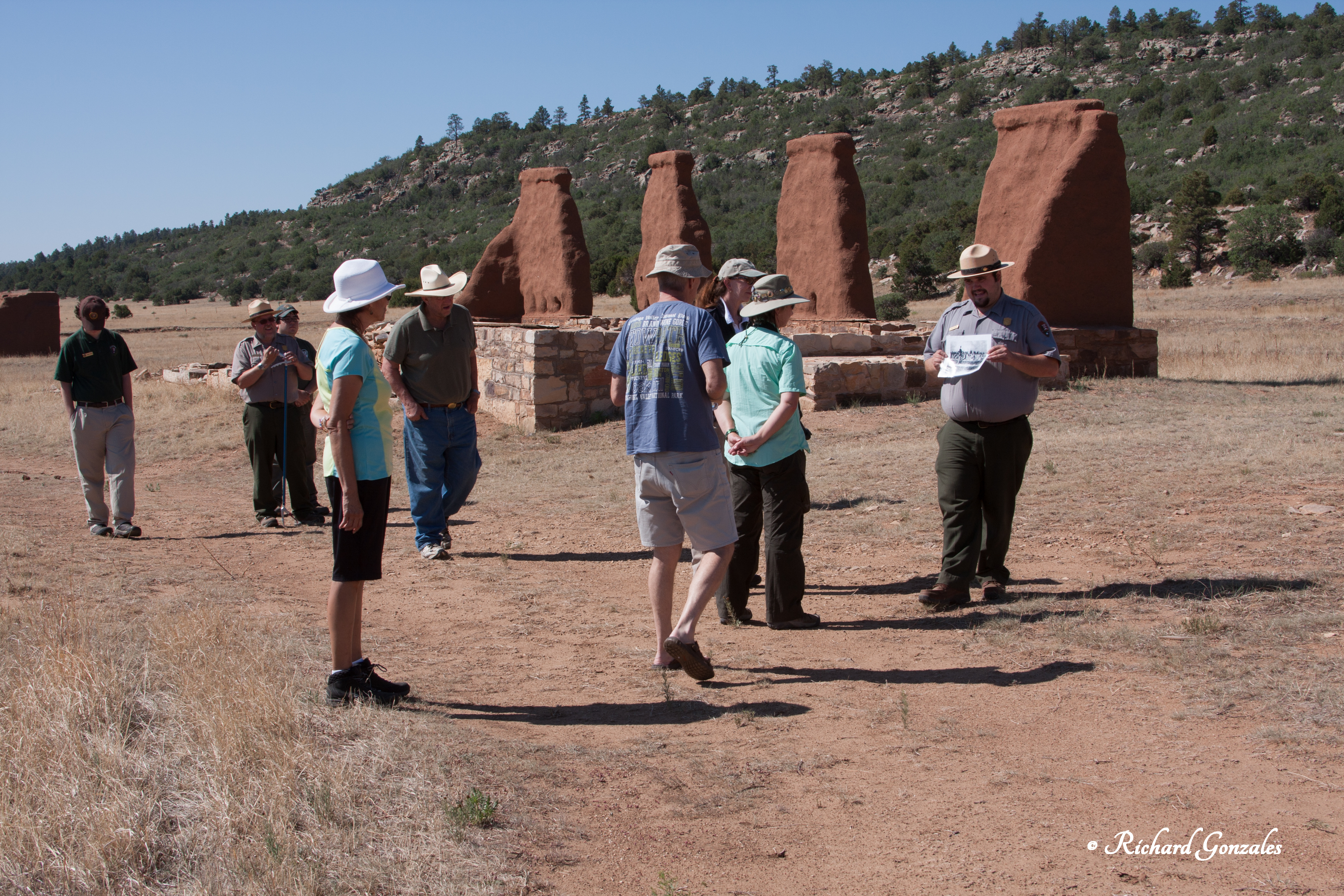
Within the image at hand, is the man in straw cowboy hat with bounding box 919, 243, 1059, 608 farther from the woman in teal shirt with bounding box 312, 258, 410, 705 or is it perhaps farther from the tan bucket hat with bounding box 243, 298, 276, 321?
the tan bucket hat with bounding box 243, 298, 276, 321

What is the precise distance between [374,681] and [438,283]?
123 inches

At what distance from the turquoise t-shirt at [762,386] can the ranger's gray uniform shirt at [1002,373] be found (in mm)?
899

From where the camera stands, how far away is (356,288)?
165 inches

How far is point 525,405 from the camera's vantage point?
43.4 ft

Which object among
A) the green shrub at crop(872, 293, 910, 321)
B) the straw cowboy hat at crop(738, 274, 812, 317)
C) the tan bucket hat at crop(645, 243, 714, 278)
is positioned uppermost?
the green shrub at crop(872, 293, 910, 321)

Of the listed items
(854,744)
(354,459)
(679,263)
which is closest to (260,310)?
(354,459)

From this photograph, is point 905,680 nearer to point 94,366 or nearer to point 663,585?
point 663,585

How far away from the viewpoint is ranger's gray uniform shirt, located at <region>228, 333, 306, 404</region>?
26.8 ft

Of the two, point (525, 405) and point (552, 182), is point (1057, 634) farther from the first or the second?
point (552, 182)

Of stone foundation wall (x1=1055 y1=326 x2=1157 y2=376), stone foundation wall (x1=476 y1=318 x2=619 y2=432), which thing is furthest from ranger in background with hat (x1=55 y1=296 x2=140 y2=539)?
stone foundation wall (x1=1055 y1=326 x2=1157 y2=376)

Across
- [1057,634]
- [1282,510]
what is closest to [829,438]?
[1282,510]

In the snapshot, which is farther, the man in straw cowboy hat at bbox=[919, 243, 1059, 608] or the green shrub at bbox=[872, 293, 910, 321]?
the green shrub at bbox=[872, 293, 910, 321]

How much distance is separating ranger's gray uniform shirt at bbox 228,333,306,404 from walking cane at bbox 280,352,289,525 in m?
0.01

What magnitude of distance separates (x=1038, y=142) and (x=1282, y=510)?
27.5ft
